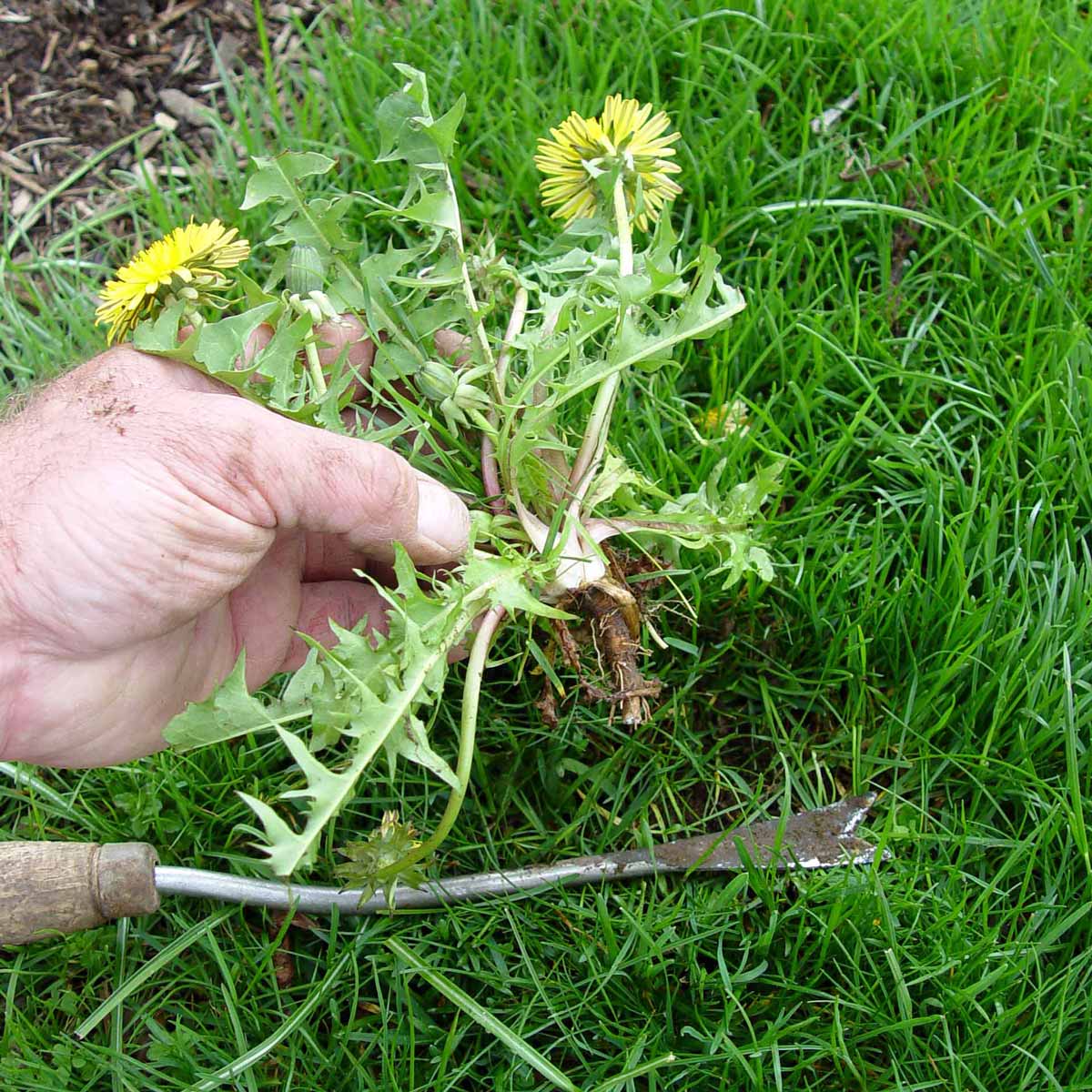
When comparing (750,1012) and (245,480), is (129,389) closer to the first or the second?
(245,480)

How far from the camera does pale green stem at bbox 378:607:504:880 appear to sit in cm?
156

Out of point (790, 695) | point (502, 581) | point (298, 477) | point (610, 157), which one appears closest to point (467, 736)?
point (502, 581)

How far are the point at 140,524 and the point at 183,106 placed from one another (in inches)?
79.2

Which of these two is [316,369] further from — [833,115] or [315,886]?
[833,115]

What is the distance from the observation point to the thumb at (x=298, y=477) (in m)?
1.62

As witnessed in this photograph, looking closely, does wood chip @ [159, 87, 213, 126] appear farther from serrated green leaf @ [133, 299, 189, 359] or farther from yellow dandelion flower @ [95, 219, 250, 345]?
serrated green leaf @ [133, 299, 189, 359]

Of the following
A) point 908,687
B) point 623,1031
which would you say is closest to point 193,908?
point 623,1031

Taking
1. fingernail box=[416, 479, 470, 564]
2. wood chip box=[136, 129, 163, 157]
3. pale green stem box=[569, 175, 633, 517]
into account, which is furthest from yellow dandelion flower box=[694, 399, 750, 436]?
wood chip box=[136, 129, 163, 157]

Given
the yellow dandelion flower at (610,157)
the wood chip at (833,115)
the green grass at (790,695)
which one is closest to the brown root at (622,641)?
the green grass at (790,695)

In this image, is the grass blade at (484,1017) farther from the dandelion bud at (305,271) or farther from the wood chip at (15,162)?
the wood chip at (15,162)

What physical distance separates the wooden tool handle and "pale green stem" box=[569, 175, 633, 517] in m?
0.96

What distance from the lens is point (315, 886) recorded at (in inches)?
76.9

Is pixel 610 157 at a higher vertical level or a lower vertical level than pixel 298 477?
higher

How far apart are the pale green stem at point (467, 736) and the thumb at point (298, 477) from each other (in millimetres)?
179
